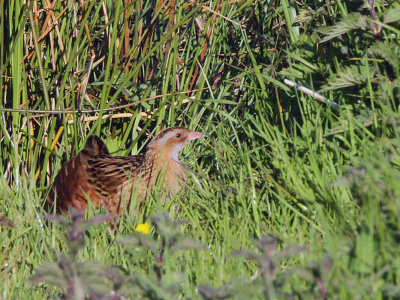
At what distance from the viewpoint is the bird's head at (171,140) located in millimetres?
4914

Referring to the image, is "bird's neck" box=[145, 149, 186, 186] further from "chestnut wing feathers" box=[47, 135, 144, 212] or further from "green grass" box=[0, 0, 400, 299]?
"green grass" box=[0, 0, 400, 299]

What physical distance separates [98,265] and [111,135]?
10.7 feet

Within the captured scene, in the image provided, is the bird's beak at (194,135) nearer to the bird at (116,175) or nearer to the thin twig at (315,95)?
the bird at (116,175)

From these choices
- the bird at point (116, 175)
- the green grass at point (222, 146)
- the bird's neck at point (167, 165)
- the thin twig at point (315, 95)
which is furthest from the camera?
the bird's neck at point (167, 165)

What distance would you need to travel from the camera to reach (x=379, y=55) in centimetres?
381

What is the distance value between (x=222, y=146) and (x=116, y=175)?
842 mm

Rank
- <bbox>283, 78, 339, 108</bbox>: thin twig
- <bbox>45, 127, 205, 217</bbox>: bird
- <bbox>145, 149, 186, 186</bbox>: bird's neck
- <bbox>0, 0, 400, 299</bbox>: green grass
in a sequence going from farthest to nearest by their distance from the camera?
<bbox>145, 149, 186, 186</bbox>: bird's neck < <bbox>45, 127, 205, 217</bbox>: bird < <bbox>283, 78, 339, 108</bbox>: thin twig < <bbox>0, 0, 400, 299</bbox>: green grass

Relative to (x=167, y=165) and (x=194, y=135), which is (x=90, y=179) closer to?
(x=167, y=165)

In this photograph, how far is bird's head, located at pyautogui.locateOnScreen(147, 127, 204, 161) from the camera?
4.91 metres

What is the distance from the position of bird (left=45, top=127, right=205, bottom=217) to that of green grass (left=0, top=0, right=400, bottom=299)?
20cm

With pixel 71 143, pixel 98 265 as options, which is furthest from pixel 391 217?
pixel 71 143

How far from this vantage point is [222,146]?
468cm

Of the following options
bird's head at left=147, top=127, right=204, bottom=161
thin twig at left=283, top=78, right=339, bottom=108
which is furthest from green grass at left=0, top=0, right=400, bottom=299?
bird's head at left=147, top=127, right=204, bottom=161

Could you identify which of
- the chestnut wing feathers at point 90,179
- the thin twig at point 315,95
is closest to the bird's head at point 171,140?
the chestnut wing feathers at point 90,179
